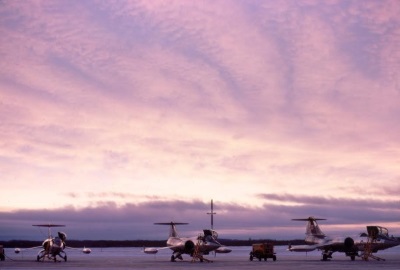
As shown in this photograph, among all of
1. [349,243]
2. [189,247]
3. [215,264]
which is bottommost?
[215,264]

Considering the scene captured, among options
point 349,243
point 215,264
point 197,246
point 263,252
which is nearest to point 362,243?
point 349,243

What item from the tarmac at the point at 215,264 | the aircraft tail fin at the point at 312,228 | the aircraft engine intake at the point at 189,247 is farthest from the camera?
the aircraft tail fin at the point at 312,228

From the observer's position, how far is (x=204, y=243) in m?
61.7

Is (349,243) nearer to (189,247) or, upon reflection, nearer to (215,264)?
(189,247)

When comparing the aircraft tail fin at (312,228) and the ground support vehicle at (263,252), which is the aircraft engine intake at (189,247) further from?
the aircraft tail fin at (312,228)

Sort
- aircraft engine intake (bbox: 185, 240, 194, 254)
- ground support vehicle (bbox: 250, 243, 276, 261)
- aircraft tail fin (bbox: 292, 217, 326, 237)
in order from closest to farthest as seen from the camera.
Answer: ground support vehicle (bbox: 250, 243, 276, 261) → aircraft engine intake (bbox: 185, 240, 194, 254) → aircraft tail fin (bbox: 292, 217, 326, 237)

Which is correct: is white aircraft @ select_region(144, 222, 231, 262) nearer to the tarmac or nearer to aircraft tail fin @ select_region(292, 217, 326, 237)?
the tarmac

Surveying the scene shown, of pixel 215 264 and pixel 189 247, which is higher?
pixel 189 247

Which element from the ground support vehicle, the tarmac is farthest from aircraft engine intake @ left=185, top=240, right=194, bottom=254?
the ground support vehicle

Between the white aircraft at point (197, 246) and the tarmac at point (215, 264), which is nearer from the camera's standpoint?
the tarmac at point (215, 264)

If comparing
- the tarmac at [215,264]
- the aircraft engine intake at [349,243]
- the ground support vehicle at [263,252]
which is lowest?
the tarmac at [215,264]

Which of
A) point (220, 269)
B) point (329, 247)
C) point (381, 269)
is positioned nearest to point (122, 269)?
point (220, 269)

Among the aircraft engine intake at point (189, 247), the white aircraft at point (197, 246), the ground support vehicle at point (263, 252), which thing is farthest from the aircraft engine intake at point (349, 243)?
the aircraft engine intake at point (189, 247)

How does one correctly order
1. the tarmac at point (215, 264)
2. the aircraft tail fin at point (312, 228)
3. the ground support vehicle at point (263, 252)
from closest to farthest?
the tarmac at point (215, 264), the ground support vehicle at point (263, 252), the aircraft tail fin at point (312, 228)
